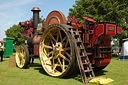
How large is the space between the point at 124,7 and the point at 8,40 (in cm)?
1504

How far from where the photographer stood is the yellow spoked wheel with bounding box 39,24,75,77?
5.98 m

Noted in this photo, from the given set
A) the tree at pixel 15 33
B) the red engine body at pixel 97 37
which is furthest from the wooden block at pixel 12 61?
the tree at pixel 15 33

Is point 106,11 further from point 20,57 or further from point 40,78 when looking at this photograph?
point 40,78

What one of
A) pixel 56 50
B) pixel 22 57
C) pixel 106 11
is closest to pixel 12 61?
pixel 22 57

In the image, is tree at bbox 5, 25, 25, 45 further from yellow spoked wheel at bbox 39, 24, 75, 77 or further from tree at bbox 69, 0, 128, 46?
yellow spoked wheel at bbox 39, 24, 75, 77

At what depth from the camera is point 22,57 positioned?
9.06 m

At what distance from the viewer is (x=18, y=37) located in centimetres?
5134

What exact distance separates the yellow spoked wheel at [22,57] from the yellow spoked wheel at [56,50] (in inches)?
59.0

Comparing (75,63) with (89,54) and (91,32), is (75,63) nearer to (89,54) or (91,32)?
(89,54)

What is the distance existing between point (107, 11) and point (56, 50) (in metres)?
14.6

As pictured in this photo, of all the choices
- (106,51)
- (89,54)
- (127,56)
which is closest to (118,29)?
(106,51)

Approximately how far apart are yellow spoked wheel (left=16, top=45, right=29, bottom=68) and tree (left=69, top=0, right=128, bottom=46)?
11254mm

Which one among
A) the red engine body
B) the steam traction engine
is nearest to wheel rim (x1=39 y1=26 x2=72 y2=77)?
the steam traction engine

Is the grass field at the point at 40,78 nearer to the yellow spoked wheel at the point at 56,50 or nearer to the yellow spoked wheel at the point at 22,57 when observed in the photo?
the yellow spoked wheel at the point at 56,50
